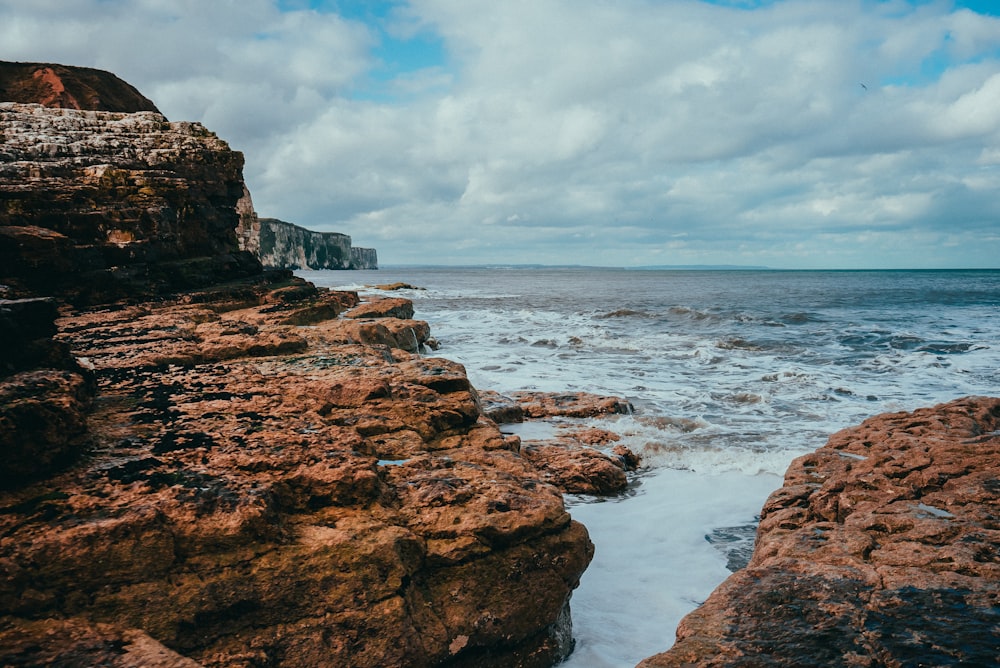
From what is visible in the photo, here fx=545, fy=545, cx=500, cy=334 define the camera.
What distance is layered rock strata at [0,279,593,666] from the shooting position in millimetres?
3125

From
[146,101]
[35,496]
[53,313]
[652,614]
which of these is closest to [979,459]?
[652,614]

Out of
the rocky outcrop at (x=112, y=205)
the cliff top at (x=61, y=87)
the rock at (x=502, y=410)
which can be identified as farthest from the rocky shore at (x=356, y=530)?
the cliff top at (x=61, y=87)

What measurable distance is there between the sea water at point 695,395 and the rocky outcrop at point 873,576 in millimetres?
1408

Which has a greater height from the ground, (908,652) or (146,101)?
(146,101)

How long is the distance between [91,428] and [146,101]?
35.6 m

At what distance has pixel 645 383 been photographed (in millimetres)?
15789

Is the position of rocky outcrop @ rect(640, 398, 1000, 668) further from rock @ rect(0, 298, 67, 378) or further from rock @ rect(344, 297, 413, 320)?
rock @ rect(344, 297, 413, 320)

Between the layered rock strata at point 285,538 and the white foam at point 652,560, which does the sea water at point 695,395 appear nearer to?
the white foam at point 652,560

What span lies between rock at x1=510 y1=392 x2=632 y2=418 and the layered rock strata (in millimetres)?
5945

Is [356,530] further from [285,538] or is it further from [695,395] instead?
[695,395]

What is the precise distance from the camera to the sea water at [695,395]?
19.1ft

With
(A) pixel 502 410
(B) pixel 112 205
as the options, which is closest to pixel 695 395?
(A) pixel 502 410

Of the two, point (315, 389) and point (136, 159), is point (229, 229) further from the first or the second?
point (315, 389)

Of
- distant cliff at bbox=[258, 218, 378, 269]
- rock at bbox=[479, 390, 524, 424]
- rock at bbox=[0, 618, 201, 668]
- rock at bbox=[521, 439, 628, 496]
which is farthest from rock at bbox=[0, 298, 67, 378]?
distant cliff at bbox=[258, 218, 378, 269]
